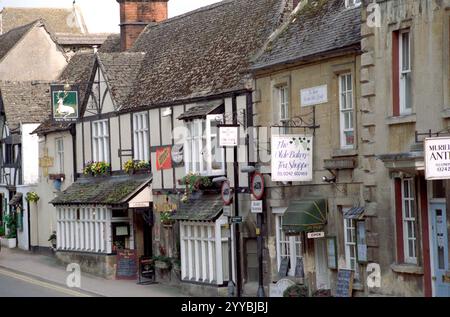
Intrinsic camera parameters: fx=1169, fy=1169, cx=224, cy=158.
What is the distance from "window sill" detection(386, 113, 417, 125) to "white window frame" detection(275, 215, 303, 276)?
5578 mm

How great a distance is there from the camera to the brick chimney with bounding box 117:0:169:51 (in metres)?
47.8

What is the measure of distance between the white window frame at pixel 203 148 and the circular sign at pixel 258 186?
101 inches

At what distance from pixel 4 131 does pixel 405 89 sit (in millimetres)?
33717

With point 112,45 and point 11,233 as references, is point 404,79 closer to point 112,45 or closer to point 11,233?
point 112,45

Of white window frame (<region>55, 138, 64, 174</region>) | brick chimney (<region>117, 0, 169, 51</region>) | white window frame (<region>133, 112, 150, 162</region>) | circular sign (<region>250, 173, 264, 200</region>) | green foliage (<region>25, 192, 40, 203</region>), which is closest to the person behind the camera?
circular sign (<region>250, 173, 264, 200</region>)

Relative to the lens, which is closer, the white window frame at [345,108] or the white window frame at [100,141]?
the white window frame at [345,108]

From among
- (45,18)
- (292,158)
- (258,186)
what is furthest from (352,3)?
(45,18)

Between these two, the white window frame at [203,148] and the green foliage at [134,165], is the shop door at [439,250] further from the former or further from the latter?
the green foliage at [134,165]

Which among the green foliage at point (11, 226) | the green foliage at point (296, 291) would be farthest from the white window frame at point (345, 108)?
the green foliage at point (11, 226)

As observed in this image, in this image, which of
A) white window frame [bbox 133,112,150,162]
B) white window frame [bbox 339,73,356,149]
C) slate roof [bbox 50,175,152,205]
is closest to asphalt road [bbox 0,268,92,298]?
slate roof [bbox 50,175,152,205]

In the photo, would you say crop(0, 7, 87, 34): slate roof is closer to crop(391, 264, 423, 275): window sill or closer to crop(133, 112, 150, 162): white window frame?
crop(133, 112, 150, 162): white window frame

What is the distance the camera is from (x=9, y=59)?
60094 mm

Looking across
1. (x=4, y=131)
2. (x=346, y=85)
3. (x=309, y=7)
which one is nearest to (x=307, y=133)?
(x=346, y=85)

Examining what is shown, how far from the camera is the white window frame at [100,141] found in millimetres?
43438
